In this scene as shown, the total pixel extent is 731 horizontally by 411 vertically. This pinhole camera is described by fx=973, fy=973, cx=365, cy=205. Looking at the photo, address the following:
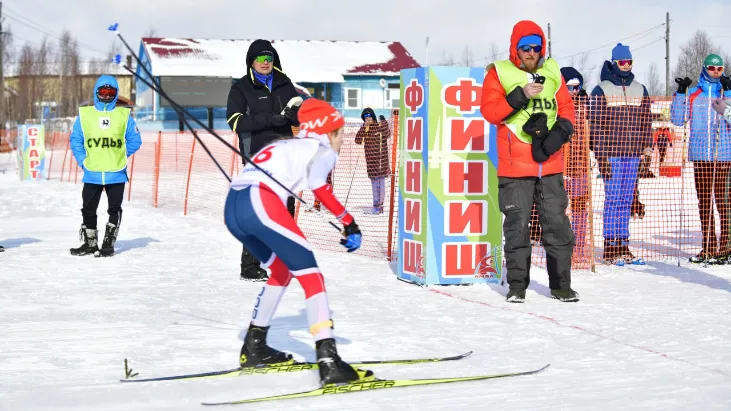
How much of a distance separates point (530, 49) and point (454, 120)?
113cm

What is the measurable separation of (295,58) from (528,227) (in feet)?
163

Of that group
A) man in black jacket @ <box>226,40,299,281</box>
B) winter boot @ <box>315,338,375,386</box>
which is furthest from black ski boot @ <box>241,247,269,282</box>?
winter boot @ <box>315,338,375,386</box>

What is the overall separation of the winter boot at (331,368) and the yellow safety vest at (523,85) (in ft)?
10.3

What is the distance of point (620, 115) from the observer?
9.70 m

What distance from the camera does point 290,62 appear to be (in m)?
55.3

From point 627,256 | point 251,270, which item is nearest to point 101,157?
point 251,270

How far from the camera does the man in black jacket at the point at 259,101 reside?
845cm

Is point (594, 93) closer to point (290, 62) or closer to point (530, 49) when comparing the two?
point (530, 49)

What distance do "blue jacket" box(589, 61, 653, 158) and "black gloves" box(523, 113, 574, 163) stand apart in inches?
94.3

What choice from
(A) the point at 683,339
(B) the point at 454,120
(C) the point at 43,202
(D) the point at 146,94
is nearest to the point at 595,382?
(A) the point at 683,339

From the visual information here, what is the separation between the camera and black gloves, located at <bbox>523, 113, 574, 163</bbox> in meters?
7.34

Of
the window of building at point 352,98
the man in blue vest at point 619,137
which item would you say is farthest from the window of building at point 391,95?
the man in blue vest at point 619,137

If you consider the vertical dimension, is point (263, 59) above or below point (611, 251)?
above

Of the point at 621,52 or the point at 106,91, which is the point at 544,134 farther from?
the point at 106,91
